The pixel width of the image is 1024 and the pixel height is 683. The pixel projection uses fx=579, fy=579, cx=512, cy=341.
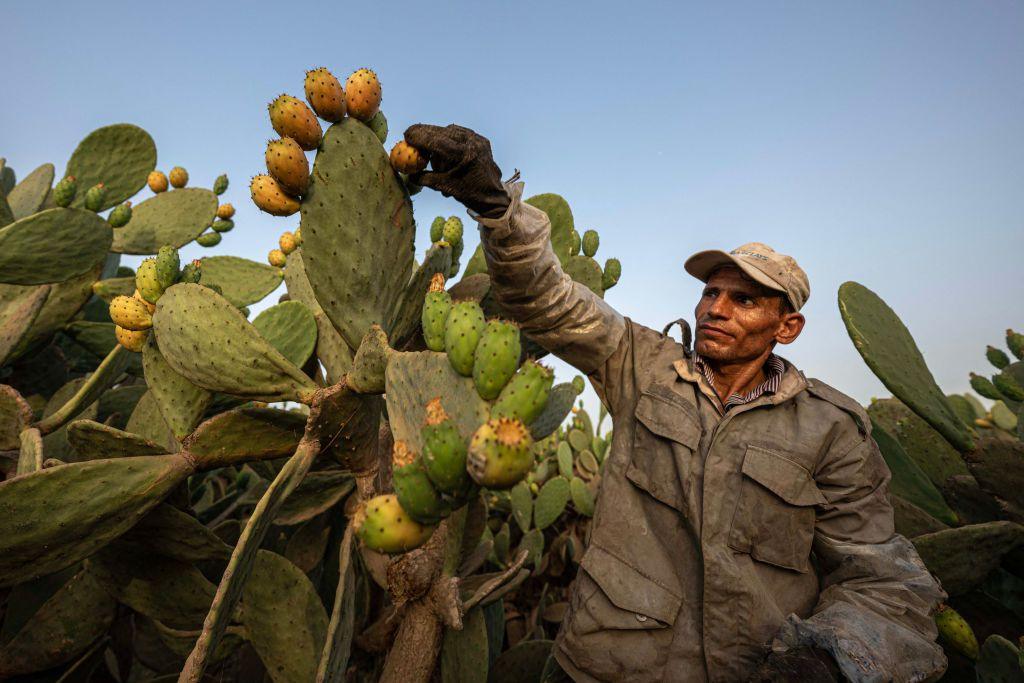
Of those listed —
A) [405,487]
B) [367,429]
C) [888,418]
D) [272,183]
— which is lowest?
[367,429]

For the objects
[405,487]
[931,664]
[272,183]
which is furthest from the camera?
[931,664]

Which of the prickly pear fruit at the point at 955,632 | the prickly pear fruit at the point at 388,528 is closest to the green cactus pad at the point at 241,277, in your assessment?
the prickly pear fruit at the point at 388,528

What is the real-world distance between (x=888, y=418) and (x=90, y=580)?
3.65 m

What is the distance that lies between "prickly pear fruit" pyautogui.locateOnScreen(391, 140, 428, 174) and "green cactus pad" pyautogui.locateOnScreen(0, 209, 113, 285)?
1.32 metres

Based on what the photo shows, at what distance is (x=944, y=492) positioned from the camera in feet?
7.97

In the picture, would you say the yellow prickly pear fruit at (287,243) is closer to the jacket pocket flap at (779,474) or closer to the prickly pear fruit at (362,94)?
the prickly pear fruit at (362,94)

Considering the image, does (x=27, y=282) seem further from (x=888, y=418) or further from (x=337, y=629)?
(x=888, y=418)

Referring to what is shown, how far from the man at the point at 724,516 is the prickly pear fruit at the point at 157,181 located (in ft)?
6.78

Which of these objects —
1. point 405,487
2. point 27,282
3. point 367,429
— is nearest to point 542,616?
point 367,429

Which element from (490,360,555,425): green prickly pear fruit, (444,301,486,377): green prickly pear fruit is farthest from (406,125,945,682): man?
(490,360,555,425): green prickly pear fruit

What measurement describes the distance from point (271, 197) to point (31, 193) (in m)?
2.26

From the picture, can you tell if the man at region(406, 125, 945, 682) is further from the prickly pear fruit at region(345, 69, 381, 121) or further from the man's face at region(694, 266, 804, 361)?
the prickly pear fruit at region(345, 69, 381, 121)

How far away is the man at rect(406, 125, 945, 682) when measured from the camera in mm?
1531

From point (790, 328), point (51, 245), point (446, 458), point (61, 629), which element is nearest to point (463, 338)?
point (446, 458)
